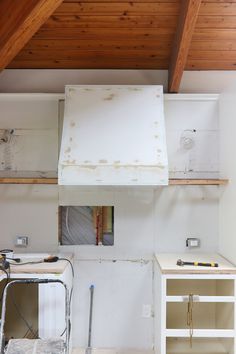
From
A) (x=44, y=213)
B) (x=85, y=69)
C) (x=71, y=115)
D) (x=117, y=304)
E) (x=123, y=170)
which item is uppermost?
(x=85, y=69)

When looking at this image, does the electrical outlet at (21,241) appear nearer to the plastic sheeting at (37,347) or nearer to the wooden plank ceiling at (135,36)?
the plastic sheeting at (37,347)

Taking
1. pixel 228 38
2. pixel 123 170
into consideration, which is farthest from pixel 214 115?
pixel 123 170

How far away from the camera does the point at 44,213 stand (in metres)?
3.51

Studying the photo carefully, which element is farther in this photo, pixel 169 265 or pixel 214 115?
pixel 214 115

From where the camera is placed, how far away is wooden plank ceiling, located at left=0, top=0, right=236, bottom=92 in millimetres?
2869

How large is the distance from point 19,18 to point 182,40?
4.11 ft

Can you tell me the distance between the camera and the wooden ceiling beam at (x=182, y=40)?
101 inches

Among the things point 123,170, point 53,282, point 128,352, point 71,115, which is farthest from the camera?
point 128,352

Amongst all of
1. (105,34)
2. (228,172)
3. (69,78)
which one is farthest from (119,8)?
(228,172)

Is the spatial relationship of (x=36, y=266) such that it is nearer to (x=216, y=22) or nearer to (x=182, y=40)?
(x=182, y=40)

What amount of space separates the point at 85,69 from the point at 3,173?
132cm

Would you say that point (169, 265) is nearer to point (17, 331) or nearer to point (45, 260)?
point (45, 260)

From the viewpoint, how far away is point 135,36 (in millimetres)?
3209

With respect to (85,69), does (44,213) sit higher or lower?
lower
